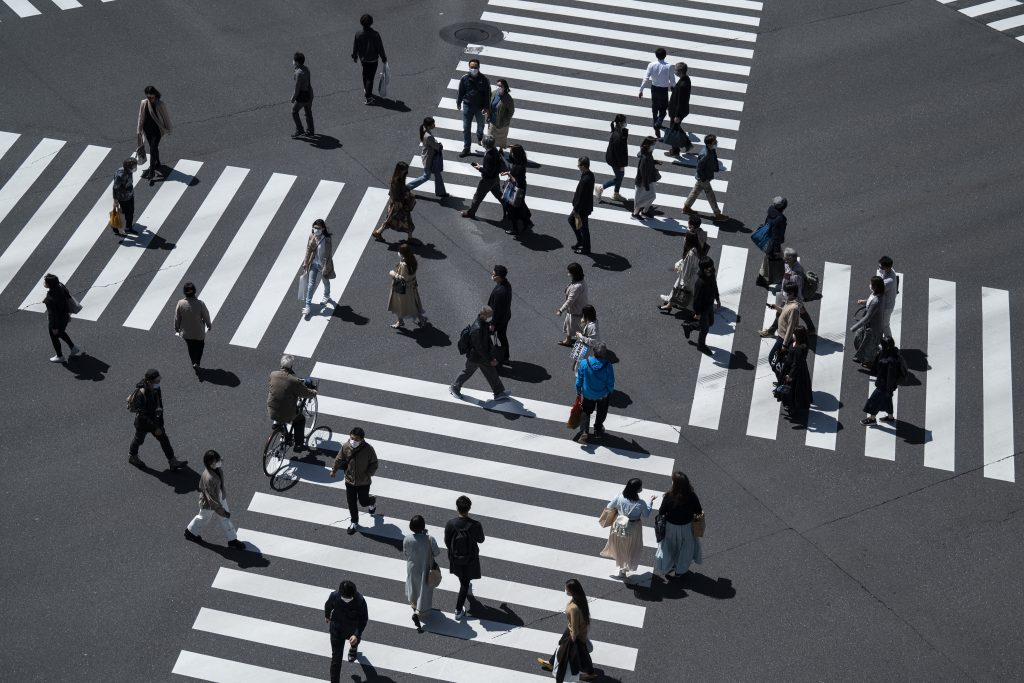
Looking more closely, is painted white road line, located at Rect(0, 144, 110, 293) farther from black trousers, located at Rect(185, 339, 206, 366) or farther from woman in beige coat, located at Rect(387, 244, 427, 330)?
woman in beige coat, located at Rect(387, 244, 427, 330)

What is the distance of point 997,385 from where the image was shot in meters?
20.2

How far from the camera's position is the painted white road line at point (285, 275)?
20719mm

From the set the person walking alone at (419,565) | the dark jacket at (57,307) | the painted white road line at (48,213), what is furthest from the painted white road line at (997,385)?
the painted white road line at (48,213)

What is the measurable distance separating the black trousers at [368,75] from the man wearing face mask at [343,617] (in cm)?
1463

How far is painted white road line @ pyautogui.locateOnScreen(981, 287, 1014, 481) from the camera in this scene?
18.7 meters

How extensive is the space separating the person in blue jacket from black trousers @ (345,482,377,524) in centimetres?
340

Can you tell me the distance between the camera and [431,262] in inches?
881

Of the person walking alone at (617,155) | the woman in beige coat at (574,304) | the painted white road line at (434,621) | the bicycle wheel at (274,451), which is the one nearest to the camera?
the painted white road line at (434,621)

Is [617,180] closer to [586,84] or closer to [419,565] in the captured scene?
[586,84]

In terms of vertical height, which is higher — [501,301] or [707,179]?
[707,179]

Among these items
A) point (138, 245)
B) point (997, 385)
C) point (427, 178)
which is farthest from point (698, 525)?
point (138, 245)

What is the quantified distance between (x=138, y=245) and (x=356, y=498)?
8379 millimetres

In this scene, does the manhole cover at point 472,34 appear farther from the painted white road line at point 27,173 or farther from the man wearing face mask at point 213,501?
the man wearing face mask at point 213,501

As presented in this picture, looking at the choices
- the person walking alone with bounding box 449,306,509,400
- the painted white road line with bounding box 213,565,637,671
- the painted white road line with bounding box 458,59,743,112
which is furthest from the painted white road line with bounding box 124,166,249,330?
the painted white road line with bounding box 458,59,743,112
